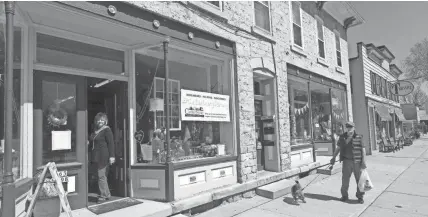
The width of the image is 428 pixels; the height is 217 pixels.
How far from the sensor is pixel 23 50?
4.49 m

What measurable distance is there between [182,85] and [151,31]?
1.49m

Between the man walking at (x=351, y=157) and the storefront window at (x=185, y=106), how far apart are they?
102 inches

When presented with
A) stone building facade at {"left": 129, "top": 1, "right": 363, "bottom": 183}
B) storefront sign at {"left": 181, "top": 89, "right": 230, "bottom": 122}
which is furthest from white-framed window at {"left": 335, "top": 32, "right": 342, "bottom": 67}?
storefront sign at {"left": 181, "top": 89, "right": 230, "bottom": 122}

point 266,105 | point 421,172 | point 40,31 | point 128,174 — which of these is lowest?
point 421,172

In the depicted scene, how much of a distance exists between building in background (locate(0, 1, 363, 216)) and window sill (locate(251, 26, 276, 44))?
0.04m

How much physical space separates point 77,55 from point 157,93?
1.75 meters

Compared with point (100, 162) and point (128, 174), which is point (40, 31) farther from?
point (128, 174)

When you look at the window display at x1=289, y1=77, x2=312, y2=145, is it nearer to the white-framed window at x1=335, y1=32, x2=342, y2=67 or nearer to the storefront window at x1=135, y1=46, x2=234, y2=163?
the storefront window at x1=135, y1=46, x2=234, y2=163

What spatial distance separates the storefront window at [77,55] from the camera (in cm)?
486

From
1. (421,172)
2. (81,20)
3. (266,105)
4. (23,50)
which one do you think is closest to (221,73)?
(266,105)

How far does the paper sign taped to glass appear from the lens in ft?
15.9

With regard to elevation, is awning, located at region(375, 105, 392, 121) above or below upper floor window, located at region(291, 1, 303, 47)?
below

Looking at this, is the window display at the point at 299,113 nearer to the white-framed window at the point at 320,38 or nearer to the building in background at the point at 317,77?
the building in background at the point at 317,77

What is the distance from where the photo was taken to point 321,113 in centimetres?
1232
